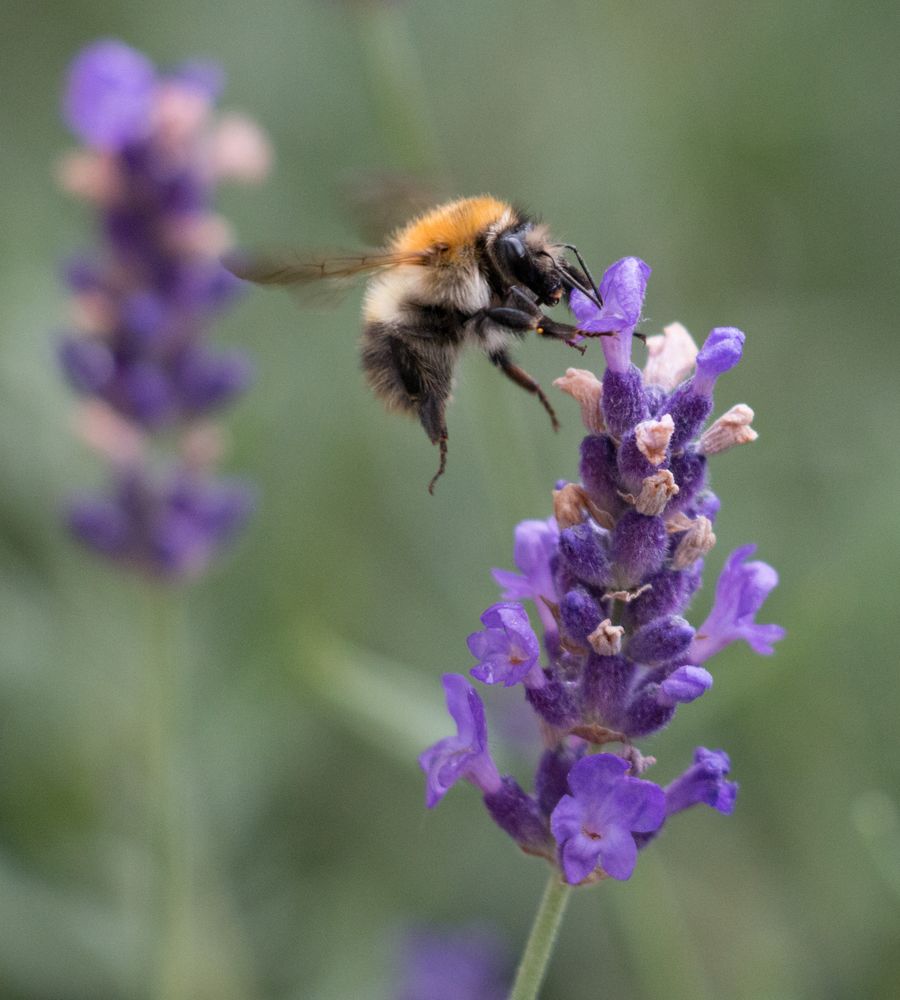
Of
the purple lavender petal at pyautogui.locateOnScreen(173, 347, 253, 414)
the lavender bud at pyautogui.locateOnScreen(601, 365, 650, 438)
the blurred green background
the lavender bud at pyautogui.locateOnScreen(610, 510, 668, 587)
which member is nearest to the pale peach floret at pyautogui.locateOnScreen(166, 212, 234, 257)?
the purple lavender petal at pyautogui.locateOnScreen(173, 347, 253, 414)

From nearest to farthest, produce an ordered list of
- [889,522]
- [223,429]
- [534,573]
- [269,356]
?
[534,573]
[889,522]
[223,429]
[269,356]

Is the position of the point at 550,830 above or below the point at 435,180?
below

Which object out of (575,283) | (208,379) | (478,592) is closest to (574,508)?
(575,283)

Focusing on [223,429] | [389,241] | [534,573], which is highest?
[223,429]

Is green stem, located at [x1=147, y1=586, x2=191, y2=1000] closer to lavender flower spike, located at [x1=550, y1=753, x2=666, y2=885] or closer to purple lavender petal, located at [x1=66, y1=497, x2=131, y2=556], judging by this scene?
purple lavender petal, located at [x1=66, y1=497, x2=131, y2=556]

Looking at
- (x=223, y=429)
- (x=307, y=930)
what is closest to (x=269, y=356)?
(x=223, y=429)

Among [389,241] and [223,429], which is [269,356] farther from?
[389,241]

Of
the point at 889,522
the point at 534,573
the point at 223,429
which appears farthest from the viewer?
the point at 223,429

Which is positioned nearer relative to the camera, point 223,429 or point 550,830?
point 550,830

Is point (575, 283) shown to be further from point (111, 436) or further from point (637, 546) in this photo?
point (111, 436)

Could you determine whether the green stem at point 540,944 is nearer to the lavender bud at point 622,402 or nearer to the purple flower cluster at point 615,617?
the purple flower cluster at point 615,617
